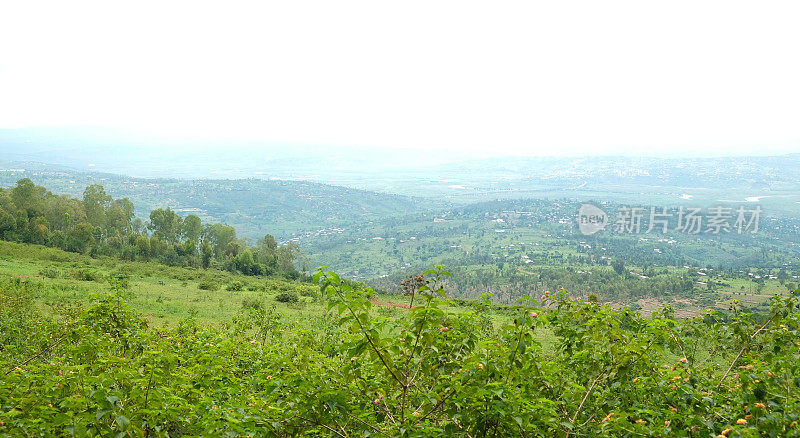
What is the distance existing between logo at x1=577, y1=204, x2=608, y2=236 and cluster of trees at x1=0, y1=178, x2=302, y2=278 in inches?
2679

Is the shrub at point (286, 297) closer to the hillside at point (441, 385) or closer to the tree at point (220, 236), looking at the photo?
the hillside at point (441, 385)

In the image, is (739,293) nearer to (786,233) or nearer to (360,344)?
(360,344)

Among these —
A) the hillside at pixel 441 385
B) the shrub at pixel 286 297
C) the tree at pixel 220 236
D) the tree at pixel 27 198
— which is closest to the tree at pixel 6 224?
the tree at pixel 27 198

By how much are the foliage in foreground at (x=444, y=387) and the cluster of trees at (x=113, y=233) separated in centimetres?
2857

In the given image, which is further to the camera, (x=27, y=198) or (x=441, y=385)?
(x=27, y=198)

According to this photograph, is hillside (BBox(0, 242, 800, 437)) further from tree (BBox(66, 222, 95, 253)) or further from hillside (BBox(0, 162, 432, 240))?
hillside (BBox(0, 162, 432, 240))

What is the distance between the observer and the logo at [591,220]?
89250mm

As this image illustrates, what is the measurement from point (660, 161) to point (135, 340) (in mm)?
204858

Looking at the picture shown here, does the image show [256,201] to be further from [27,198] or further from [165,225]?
[27,198]

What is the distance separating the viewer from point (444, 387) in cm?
306

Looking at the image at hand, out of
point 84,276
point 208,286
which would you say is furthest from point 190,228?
point 84,276

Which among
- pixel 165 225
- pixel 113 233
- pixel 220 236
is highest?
pixel 165 225

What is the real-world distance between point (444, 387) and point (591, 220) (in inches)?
3893

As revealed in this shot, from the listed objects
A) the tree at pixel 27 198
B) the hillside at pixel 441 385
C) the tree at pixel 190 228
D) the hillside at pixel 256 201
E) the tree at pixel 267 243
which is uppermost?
the hillside at pixel 441 385
